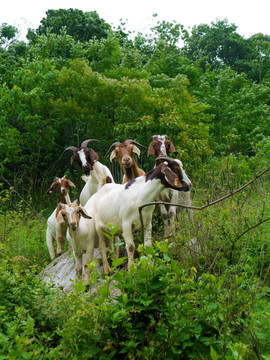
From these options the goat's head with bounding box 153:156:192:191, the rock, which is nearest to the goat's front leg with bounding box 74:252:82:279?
the rock

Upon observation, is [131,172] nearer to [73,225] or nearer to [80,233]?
[80,233]

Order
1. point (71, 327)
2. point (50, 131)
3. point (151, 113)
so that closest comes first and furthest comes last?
point (71, 327) < point (151, 113) < point (50, 131)

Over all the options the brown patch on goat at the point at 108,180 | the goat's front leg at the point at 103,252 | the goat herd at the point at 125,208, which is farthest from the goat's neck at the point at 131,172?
the goat's front leg at the point at 103,252

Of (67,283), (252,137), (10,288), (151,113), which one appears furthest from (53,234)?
(252,137)

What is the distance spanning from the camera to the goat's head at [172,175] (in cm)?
527

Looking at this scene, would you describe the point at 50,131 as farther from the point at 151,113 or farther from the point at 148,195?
the point at 148,195

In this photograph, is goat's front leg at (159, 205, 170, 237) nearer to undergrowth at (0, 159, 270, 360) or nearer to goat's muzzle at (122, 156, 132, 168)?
goat's muzzle at (122, 156, 132, 168)

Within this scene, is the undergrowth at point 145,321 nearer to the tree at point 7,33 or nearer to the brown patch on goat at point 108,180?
the brown patch on goat at point 108,180

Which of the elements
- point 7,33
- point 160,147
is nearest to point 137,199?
point 160,147

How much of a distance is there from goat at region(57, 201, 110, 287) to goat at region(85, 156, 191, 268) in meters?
0.13

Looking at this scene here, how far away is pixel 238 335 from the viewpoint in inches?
153

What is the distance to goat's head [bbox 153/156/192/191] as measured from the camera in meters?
5.27

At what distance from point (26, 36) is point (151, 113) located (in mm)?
13976

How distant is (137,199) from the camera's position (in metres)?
5.62
